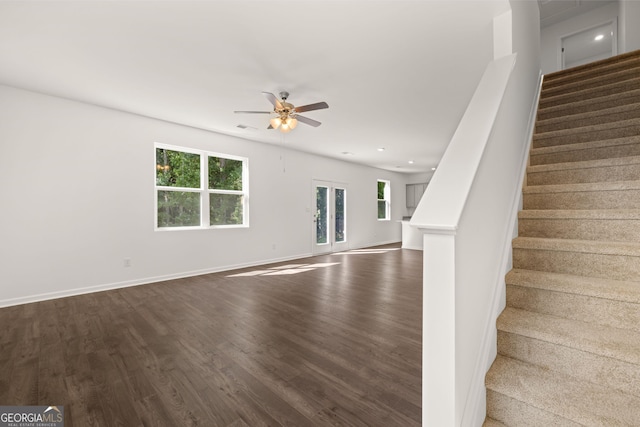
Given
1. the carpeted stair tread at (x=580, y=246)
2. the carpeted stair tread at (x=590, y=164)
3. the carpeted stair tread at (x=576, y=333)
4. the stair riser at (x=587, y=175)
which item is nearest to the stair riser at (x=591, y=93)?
the carpeted stair tread at (x=590, y=164)

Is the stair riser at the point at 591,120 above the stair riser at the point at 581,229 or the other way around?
above

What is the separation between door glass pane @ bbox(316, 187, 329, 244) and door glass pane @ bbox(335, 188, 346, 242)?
446 millimetres

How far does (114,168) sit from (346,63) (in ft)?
12.2

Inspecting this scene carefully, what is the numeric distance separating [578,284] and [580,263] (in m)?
0.24

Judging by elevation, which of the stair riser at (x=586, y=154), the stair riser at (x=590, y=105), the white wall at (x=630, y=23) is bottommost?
the stair riser at (x=586, y=154)

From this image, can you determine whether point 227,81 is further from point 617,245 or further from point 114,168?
point 617,245

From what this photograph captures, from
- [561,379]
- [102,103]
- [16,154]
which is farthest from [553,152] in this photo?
[16,154]

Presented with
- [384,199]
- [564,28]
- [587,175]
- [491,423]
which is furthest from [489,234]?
[384,199]

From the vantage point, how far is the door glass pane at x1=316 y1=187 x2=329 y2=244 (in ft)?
24.4

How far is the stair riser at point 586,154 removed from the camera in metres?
2.05

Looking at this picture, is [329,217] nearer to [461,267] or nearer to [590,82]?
[590,82]

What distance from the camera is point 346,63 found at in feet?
9.32

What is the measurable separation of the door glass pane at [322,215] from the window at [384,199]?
290 centimetres

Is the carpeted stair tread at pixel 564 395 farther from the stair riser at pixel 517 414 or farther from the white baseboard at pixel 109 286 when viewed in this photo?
the white baseboard at pixel 109 286
